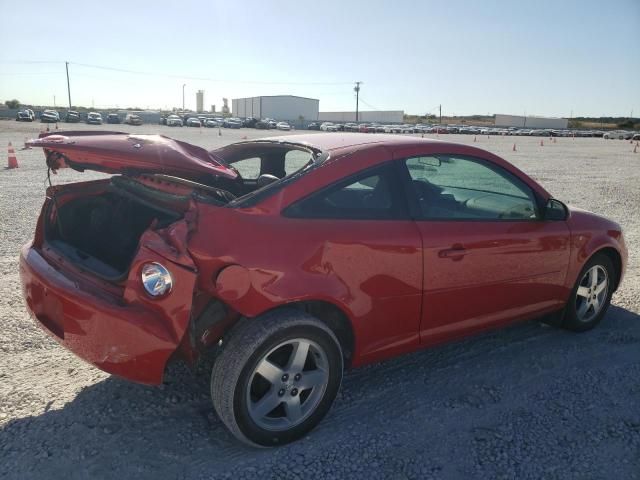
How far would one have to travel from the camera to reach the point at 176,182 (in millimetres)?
2816

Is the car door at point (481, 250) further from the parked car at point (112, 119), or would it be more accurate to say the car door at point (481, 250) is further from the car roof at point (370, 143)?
the parked car at point (112, 119)

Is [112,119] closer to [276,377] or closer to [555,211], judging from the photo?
[555,211]

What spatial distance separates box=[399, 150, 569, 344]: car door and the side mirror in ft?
0.19

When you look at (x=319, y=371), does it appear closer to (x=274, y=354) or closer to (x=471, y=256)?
(x=274, y=354)

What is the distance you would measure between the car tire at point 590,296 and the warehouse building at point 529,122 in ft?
397

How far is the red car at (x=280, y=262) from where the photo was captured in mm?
2564

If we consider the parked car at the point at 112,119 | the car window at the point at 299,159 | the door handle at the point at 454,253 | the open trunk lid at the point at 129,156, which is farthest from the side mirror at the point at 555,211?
the parked car at the point at 112,119

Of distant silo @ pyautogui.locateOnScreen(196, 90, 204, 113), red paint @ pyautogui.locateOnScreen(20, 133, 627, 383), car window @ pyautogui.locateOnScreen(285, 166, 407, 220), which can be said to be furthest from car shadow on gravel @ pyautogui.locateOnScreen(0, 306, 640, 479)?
distant silo @ pyautogui.locateOnScreen(196, 90, 204, 113)

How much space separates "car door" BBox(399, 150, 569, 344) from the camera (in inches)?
128

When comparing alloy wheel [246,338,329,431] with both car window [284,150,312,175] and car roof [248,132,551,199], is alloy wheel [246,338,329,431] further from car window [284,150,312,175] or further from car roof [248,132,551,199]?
car roof [248,132,551,199]

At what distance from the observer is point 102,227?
3.42 m

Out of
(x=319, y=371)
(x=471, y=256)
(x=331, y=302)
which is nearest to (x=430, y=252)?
(x=471, y=256)

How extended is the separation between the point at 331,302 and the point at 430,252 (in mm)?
730

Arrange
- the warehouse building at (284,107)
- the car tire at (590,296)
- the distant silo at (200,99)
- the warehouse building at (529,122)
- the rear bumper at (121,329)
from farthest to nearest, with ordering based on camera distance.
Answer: the distant silo at (200,99) → the warehouse building at (529,122) → the warehouse building at (284,107) → the car tire at (590,296) → the rear bumper at (121,329)
